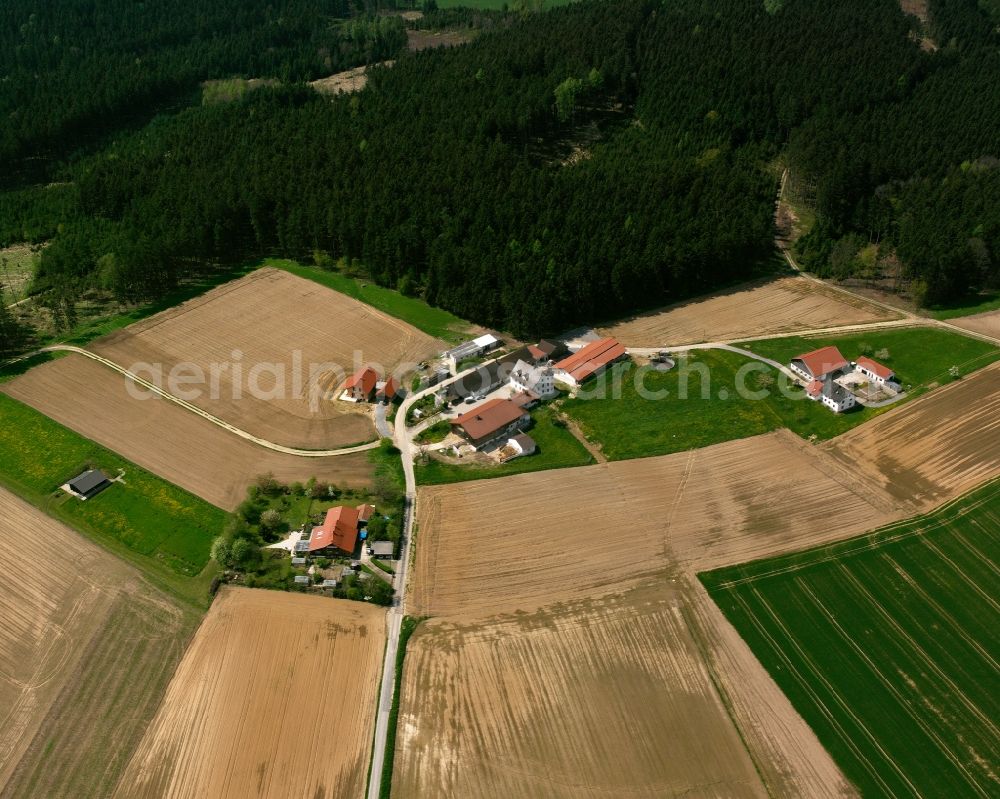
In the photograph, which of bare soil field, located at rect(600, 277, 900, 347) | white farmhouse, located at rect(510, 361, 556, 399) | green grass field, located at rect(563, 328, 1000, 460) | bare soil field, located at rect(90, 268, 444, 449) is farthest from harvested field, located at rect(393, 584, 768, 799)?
bare soil field, located at rect(600, 277, 900, 347)

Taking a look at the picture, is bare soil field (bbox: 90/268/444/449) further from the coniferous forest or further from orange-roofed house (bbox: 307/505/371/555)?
orange-roofed house (bbox: 307/505/371/555)

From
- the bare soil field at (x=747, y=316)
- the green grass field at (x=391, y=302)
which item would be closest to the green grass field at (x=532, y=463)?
the bare soil field at (x=747, y=316)

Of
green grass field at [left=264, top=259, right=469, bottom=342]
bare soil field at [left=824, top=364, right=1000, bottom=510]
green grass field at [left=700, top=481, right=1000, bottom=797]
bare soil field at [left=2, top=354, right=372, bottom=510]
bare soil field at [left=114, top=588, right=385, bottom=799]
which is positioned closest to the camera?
bare soil field at [left=114, top=588, right=385, bottom=799]

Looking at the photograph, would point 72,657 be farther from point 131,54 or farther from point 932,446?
point 131,54

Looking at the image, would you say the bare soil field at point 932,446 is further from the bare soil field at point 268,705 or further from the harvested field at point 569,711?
the bare soil field at point 268,705

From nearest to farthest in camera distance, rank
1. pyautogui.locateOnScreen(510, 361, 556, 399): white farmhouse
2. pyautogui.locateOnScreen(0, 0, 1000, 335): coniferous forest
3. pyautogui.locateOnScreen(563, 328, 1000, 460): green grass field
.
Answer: pyautogui.locateOnScreen(563, 328, 1000, 460): green grass field < pyautogui.locateOnScreen(510, 361, 556, 399): white farmhouse < pyautogui.locateOnScreen(0, 0, 1000, 335): coniferous forest

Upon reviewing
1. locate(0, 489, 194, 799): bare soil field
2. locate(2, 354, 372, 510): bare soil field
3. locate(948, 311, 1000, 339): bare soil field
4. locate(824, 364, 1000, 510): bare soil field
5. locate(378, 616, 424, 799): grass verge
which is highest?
locate(948, 311, 1000, 339): bare soil field
